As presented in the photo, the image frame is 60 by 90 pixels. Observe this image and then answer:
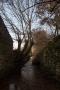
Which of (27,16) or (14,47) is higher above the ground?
(27,16)

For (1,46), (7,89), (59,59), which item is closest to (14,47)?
(1,46)

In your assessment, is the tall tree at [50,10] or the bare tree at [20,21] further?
the bare tree at [20,21]

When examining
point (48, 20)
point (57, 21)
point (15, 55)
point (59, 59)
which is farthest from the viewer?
point (15, 55)

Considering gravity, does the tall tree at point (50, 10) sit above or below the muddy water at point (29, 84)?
above

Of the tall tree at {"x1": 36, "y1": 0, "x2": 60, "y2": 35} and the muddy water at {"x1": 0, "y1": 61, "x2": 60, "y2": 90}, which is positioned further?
the muddy water at {"x1": 0, "y1": 61, "x2": 60, "y2": 90}

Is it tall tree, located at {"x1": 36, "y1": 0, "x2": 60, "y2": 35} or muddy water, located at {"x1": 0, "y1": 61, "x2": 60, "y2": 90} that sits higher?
tall tree, located at {"x1": 36, "y1": 0, "x2": 60, "y2": 35}

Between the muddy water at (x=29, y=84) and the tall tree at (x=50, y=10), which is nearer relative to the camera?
the tall tree at (x=50, y=10)

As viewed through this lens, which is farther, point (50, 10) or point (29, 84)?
point (29, 84)

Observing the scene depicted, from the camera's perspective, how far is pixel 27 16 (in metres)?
24.1

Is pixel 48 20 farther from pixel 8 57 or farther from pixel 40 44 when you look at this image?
pixel 40 44

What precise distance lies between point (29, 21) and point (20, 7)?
1.87 m

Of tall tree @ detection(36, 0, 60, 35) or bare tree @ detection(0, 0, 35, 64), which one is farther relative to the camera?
bare tree @ detection(0, 0, 35, 64)

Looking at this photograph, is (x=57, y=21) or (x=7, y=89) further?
(x=57, y=21)

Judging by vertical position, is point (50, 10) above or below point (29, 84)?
above
